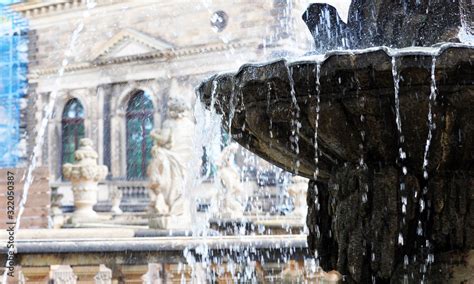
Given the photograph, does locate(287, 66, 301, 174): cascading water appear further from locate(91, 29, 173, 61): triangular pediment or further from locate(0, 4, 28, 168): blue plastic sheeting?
locate(0, 4, 28, 168): blue plastic sheeting

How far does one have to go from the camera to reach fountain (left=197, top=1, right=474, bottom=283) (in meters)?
2.86

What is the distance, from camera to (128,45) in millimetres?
27094

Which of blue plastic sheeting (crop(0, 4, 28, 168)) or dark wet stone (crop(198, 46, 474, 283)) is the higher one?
blue plastic sheeting (crop(0, 4, 28, 168))

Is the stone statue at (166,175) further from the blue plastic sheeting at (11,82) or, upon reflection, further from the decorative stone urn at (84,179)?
the blue plastic sheeting at (11,82)

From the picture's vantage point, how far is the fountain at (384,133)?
2.86 meters

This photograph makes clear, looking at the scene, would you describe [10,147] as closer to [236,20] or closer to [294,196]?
[236,20]

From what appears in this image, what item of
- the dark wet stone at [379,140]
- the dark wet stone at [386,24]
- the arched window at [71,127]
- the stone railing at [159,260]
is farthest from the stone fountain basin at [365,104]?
the arched window at [71,127]

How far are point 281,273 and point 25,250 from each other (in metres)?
1.70

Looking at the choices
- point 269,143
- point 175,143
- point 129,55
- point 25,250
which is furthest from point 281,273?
point 129,55

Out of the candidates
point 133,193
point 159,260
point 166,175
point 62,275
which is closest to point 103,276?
point 62,275

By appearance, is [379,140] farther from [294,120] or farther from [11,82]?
[11,82]

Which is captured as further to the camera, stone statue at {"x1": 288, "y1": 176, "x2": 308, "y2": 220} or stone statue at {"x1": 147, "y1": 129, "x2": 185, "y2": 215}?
stone statue at {"x1": 288, "y1": 176, "x2": 308, "y2": 220}

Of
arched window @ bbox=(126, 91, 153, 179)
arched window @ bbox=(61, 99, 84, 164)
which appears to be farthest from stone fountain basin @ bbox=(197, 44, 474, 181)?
arched window @ bbox=(61, 99, 84, 164)

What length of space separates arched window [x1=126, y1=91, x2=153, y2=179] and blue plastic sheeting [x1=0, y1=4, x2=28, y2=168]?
13.5ft
